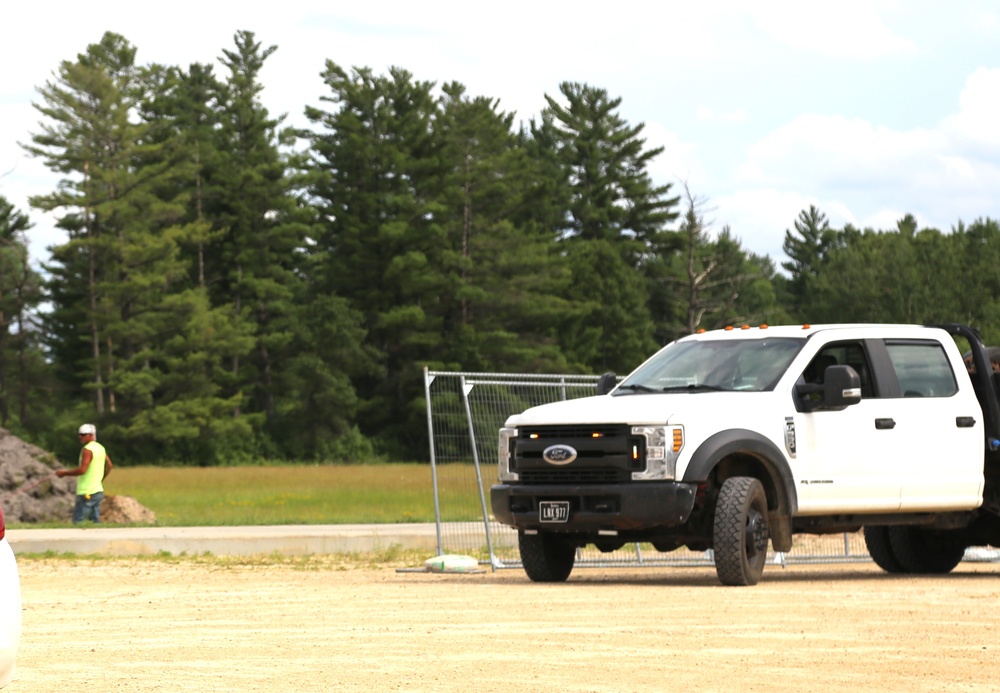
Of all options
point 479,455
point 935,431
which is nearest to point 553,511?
point 479,455

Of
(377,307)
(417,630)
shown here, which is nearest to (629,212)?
(377,307)

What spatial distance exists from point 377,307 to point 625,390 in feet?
222

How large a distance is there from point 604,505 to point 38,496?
50.9ft

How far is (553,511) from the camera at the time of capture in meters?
14.7

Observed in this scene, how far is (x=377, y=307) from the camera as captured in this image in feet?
273

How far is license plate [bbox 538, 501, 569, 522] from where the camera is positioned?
1470 cm

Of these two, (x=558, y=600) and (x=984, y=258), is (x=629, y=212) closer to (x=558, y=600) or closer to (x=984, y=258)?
(x=984, y=258)

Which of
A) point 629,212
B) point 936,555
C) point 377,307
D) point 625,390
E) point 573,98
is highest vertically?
point 573,98

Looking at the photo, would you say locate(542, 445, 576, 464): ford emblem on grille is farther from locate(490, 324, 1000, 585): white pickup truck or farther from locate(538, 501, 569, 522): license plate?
locate(538, 501, 569, 522): license plate

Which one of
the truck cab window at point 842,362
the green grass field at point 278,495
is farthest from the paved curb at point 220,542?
the truck cab window at point 842,362

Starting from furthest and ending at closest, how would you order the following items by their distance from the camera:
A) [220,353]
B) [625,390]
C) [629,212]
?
[629,212] → [220,353] → [625,390]

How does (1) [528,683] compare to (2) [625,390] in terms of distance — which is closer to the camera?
(1) [528,683]

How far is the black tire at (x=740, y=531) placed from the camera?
14352 millimetres

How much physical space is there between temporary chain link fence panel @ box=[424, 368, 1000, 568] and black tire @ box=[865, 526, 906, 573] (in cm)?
119
